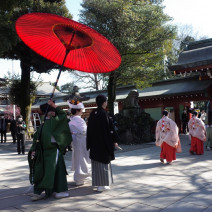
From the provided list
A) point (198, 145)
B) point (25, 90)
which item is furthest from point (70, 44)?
point (25, 90)

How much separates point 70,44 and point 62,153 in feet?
5.89

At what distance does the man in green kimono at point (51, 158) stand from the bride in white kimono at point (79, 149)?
70 cm

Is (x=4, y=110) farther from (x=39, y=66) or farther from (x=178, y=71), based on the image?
(x=178, y=71)

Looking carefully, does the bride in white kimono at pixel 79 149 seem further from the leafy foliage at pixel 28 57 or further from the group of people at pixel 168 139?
the leafy foliage at pixel 28 57

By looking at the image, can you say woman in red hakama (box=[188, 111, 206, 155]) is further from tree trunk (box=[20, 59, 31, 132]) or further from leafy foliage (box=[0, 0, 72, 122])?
tree trunk (box=[20, 59, 31, 132])

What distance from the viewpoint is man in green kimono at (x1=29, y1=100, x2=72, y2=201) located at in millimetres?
3701

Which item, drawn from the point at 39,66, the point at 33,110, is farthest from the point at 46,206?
the point at 33,110

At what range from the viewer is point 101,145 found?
4176 mm

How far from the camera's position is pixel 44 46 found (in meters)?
3.95

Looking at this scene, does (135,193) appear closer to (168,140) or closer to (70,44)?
(70,44)

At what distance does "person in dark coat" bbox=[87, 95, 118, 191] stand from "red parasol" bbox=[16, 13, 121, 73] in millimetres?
682

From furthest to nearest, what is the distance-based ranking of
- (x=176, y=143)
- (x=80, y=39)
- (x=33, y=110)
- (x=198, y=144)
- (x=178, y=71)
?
(x=33, y=110)
(x=178, y=71)
(x=198, y=144)
(x=176, y=143)
(x=80, y=39)

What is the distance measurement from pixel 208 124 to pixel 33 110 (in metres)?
21.0

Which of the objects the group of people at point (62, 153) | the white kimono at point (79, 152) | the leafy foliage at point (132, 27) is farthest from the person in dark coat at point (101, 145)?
the leafy foliage at point (132, 27)
